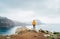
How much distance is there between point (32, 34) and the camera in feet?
49.2

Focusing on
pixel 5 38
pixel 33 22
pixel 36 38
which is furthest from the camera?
pixel 33 22

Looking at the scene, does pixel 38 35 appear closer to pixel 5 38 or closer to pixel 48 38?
pixel 48 38

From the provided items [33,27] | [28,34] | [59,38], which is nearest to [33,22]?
[33,27]

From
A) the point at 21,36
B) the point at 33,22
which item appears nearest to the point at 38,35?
the point at 21,36

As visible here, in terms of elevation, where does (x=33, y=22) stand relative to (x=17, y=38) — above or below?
above

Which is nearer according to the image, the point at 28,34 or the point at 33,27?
the point at 28,34

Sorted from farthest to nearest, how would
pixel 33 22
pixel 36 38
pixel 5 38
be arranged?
pixel 33 22, pixel 5 38, pixel 36 38

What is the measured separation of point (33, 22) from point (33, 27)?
2.31ft

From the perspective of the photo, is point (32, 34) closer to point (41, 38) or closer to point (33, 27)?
point (41, 38)

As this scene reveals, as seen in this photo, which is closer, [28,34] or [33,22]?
[28,34]

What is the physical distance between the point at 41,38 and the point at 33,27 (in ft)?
11.8

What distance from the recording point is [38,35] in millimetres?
14922

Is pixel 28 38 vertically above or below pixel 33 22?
below

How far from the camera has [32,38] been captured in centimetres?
1439
